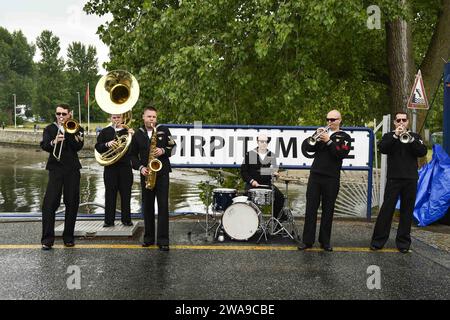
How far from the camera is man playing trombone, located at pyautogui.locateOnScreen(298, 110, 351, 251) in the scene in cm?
658

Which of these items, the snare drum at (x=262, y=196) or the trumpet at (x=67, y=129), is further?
the snare drum at (x=262, y=196)

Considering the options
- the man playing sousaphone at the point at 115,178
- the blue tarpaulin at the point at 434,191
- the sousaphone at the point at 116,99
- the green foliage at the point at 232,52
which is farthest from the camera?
the green foliage at the point at 232,52

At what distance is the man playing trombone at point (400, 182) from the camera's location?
6.48 meters

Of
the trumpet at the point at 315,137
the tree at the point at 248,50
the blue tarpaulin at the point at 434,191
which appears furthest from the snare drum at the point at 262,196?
the tree at the point at 248,50

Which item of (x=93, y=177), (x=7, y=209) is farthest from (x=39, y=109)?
(x=7, y=209)

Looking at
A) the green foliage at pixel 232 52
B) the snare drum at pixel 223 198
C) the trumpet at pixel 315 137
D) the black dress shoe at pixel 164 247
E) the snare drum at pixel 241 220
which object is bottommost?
the black dress shoe at pixel 164 247

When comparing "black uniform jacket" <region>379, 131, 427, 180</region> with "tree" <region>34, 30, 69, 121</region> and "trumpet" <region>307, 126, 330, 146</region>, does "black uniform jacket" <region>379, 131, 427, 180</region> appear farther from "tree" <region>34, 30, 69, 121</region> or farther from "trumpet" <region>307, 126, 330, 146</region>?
"tree" <region>34, 30, 69, 121</region>

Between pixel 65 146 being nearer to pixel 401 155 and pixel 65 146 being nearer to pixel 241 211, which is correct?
pixel 241 211

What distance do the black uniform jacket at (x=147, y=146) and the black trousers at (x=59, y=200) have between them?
2.83ft

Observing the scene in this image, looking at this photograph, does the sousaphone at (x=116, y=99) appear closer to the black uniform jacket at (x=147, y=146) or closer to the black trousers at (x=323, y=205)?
the black uniform jacket at (x=147, y=146)

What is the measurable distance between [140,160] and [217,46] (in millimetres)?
5397

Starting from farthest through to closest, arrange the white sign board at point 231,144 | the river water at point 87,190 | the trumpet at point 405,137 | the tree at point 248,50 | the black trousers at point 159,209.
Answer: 1. the river water at point 87,190
2. the tree at point 248,50
3. the white sign board at point 231,144
4. the black trousers at point 159,209
5. the trumpet at point 405,137

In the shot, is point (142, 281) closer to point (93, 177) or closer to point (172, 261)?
point (172, 261)

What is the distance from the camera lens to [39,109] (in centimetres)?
9106
